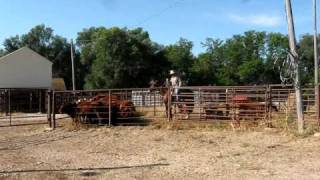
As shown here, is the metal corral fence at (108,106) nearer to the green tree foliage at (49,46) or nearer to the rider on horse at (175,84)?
the rider on horse at (175,84)

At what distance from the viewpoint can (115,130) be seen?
19.5m

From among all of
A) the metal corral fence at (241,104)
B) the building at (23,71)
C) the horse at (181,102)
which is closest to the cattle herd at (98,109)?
the horse at (181,102)

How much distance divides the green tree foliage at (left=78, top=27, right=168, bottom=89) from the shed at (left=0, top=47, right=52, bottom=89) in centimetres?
1879

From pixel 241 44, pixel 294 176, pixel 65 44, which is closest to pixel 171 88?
pixel 294 176

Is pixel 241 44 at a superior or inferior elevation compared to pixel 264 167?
superior

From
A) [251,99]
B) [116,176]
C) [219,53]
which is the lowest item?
[116,176]

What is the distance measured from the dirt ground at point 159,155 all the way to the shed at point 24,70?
3243 cm

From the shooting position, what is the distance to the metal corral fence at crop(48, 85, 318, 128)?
1914 centimetres

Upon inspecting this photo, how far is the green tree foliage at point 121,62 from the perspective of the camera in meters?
72.0

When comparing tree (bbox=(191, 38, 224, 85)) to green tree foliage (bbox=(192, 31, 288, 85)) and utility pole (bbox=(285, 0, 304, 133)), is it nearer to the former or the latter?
green tree foliage (bbox=(192, 31, 288, 85))

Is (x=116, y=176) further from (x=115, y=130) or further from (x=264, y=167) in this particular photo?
(x=115, y=130)

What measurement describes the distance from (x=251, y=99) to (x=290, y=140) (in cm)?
469

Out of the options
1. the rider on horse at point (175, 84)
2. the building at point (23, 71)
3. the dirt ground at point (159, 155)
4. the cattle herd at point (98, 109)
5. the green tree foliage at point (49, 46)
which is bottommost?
the dirt ground at point (159, 155)

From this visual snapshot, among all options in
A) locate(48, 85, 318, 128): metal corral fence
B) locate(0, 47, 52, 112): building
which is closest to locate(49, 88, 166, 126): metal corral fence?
locate(48, 85, 318, 128): metal corral fence
